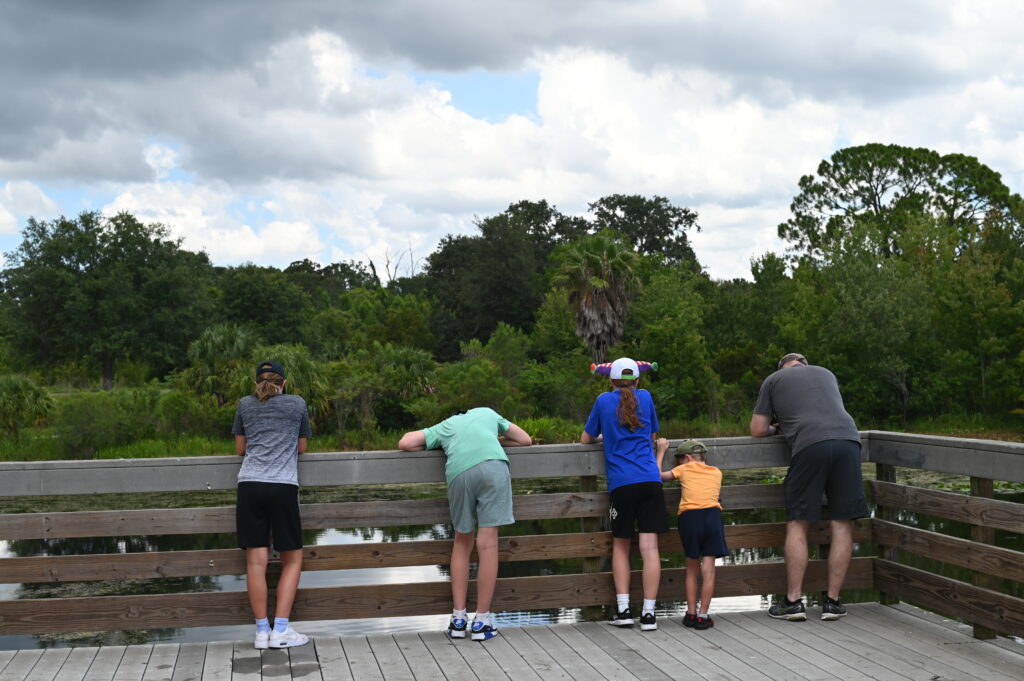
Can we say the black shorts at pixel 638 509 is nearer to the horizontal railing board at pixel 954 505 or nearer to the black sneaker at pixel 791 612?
the black sneaker at pixel 791 612

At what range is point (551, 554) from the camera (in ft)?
17.9

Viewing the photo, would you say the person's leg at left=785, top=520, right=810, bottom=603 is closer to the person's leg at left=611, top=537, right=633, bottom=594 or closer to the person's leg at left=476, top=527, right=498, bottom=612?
the person's leg at left=611, top=537, right=633, bottom=594

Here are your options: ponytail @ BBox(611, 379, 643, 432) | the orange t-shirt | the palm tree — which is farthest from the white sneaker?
the palm tree

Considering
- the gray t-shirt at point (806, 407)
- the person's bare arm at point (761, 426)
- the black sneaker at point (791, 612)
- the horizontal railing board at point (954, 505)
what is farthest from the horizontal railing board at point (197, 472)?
the horizontal railing board at point (954, 505)

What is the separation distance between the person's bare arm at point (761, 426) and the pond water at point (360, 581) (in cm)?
84

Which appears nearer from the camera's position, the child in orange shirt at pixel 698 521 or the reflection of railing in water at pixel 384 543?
the reflection of railing in water at pixel 384 543

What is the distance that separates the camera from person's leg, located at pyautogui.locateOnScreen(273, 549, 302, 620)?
4.92 metres

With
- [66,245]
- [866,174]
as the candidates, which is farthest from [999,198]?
[66,245]

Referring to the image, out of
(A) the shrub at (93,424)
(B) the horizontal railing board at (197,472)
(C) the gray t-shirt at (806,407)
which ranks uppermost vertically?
(C) the gray t-shirt at (806,407)

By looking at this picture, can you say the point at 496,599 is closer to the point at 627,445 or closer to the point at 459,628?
the point at 459,628

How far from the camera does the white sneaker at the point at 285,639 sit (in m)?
4.94

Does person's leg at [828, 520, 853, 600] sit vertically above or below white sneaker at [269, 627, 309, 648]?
above

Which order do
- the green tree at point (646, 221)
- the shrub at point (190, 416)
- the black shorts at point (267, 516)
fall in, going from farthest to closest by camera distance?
the green tree at point (646, 221) < the shrub at point (190, 416) < the black shorts at point (267, 516)

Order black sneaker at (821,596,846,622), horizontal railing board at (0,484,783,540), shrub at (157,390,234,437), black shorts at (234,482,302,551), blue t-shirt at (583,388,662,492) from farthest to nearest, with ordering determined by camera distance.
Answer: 1. shrub at (157,390,234,437)
2. black sneaker at (821,596,846,622)
3. blue t-shirt at (583,388,662,492)
4. horizontal railing board at (0,484,783,540)
5. black shorts at (234,482,302,551)
